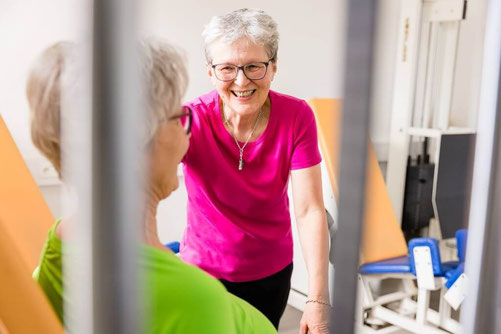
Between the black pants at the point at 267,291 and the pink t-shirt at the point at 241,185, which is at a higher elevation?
the pink t-shirt at the point at 241,185

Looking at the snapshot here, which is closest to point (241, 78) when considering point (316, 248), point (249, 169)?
point (249, 169)

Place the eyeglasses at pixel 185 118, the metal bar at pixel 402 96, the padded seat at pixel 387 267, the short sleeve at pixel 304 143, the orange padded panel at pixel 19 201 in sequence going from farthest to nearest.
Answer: the metal bar at pixel 402 96 < the padded seat at pixel 387 267 < the orange padded panel at pixel 19 201 < the short sleeve at pixel 304 143 < the eyeglasses at pixel 185 118

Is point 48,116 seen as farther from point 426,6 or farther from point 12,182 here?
point 426,6

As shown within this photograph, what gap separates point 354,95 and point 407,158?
3.39 m

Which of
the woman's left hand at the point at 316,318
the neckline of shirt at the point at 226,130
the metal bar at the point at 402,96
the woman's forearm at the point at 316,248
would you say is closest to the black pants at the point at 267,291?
the woman's forearm at the point at 316,248

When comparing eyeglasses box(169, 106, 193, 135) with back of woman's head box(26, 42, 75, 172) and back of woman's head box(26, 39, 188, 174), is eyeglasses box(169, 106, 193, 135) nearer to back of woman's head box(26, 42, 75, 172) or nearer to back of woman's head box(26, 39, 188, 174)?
back of woman's head box(26, 39, 188, 174)

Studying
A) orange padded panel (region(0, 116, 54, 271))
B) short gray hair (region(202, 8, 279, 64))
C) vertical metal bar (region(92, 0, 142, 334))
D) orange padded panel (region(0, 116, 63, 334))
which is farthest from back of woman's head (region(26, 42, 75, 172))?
orange padded panel (region(0, 116, 54, 271))

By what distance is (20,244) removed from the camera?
5.50ft

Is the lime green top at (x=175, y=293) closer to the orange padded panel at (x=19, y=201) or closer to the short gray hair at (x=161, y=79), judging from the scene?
the short gray hair at (x=161, y=79)

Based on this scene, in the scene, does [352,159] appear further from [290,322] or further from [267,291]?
[290,322]

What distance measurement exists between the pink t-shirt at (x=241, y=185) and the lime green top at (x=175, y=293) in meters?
0.48

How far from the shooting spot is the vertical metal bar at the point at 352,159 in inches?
17.4

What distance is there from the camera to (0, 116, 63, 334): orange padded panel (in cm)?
109

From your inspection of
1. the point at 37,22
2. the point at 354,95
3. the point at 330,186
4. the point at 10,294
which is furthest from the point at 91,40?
the point at 330,186
